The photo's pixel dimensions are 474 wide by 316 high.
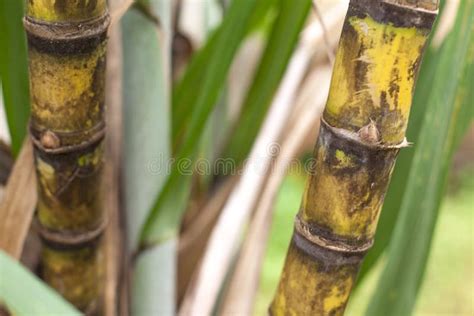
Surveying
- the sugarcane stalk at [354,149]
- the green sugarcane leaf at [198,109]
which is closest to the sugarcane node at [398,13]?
the sugarcane stalk at [354,149]

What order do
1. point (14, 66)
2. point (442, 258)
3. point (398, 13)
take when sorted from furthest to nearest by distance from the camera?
point (442, 258)
point (14, 66)
point (398, 13)

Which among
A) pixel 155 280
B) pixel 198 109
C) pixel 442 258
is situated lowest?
pixel 442 258

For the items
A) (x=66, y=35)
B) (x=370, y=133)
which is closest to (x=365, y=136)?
(x=370, y=133)

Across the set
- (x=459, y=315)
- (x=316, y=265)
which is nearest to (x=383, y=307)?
(x=316, y=265)

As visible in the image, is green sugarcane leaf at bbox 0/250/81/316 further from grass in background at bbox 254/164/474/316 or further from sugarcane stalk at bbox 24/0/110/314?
grass in background at bbox 254/164/474/316

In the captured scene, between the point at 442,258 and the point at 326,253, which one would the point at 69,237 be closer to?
the point at 326,253

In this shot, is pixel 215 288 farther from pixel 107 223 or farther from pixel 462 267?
pixel 462 267
